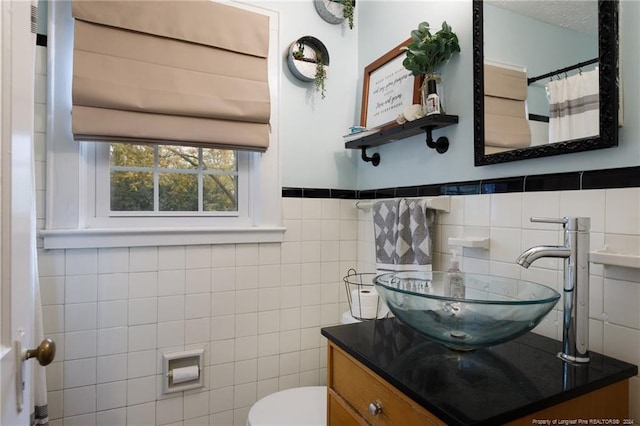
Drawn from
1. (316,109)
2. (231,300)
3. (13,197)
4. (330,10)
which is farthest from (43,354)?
(330,10)

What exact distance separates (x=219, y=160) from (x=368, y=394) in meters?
1.31

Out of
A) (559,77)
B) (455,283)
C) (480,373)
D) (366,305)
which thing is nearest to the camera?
(480,373)

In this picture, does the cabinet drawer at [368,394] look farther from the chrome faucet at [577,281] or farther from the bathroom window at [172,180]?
the bathroom window at [172,180]

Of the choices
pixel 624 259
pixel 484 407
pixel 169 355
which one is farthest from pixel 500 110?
pixel 169 355

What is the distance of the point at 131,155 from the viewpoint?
1667mm

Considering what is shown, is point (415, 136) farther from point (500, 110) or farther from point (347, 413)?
point (347, 413)

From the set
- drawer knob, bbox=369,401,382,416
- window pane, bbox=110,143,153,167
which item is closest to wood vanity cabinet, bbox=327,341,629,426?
drawer knob, bbox=369,401,382,416

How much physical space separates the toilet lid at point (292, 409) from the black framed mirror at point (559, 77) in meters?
1.16

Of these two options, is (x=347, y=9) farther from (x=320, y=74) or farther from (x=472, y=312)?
(x=472, y=312)

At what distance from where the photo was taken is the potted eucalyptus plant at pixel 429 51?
141cm

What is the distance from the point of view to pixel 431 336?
949 millimetres

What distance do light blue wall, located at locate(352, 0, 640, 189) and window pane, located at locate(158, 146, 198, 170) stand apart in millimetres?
888

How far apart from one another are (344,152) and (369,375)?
1.33 meters

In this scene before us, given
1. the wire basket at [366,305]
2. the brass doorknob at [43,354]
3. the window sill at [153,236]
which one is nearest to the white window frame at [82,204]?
the window sill at [153,236]
